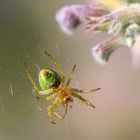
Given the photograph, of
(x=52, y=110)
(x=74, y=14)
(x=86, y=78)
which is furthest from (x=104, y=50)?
(x=86, y=78)

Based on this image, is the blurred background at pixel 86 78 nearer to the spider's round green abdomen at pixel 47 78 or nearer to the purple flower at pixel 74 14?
the purple flower at pixel 74 14

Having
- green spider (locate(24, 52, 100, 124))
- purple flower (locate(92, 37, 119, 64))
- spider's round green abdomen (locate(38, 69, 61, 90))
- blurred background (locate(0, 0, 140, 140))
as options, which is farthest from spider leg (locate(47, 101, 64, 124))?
blurred background (locate(0, 0, 140, 140))

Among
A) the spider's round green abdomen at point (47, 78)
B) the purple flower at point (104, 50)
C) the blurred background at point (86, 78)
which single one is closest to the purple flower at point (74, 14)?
the purple flower at point (104, 50)

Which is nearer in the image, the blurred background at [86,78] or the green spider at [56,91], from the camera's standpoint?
the green spider at [56,91]

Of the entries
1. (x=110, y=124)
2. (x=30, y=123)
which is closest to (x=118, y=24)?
(x=30, y=123)

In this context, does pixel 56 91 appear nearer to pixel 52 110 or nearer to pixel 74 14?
pixel 52 110

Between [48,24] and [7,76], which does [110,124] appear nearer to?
[48,24]

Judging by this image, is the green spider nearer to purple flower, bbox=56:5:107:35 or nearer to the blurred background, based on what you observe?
purple flower, bbox=56:5:107:35
